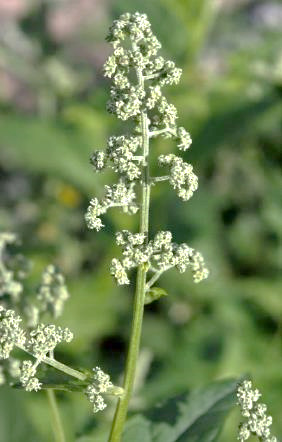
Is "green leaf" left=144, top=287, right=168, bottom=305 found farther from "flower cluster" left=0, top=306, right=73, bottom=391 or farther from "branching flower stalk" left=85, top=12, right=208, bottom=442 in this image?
"flower cluster" left=0, top=306, right=73, bottom=391

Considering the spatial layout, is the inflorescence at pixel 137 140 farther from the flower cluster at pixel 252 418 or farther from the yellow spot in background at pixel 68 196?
the yellow spot in background at pixel 68 196

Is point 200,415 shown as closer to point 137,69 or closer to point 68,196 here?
point 137,69

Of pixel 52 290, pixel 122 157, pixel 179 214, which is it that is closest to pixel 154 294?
pixel 122 157

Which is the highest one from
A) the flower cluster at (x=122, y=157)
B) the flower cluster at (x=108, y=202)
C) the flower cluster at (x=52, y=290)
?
A: the flower cluster at (x=52, y=290)

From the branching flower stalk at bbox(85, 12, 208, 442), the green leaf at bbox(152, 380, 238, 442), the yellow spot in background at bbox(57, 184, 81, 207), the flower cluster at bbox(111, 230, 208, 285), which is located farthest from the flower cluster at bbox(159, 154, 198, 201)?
the yellow spot in background at bbox(57, 184, 81, 207)

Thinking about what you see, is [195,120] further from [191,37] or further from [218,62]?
[218,62]

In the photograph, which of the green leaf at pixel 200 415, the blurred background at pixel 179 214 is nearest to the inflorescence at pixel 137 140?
the green leaf at pixel 200 415
